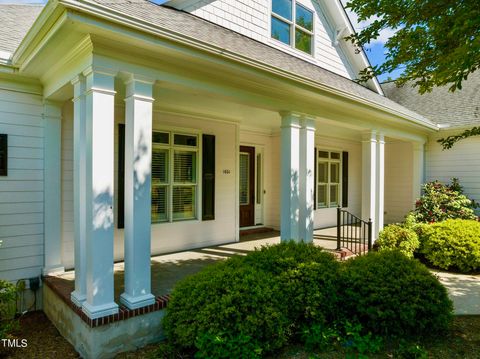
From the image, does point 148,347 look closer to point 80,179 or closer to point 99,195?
point 99,195

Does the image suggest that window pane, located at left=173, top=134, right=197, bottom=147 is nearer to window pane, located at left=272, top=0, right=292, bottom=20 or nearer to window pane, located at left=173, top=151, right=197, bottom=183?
window pane, located at left=173, top=151, right=197, bottom=183

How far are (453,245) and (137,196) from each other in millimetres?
6291

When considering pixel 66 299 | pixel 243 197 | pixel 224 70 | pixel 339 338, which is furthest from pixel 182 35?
pixel 243 197

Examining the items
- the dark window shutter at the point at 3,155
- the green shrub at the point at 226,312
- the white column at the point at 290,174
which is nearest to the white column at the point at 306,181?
the white column at the point at 290,174

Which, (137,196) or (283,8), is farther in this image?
(283,8)

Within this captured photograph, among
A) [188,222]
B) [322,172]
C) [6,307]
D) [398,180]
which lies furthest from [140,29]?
[398,180]

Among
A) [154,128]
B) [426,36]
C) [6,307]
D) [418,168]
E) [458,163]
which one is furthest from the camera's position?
[418,168]

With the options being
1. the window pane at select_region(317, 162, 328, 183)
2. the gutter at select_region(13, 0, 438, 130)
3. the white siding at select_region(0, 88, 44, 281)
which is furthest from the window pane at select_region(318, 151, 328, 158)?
the white siding at select_region(0, 88, 44, 281)

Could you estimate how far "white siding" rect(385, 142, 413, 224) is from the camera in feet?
36.3

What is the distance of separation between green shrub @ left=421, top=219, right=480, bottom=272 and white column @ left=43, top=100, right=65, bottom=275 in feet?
23.0

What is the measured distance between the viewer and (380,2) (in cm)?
391

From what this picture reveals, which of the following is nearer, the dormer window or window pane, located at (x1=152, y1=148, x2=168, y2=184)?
window pane, located at (x1=152, y1=148, x2=168, y2=184)

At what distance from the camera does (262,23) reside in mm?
6934

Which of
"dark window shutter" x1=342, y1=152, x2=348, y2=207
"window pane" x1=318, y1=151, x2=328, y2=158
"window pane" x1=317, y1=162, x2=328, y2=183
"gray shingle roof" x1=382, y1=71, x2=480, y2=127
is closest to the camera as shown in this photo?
"gray shingle roof" x1=382, y1=71, x2=480, y2=127
